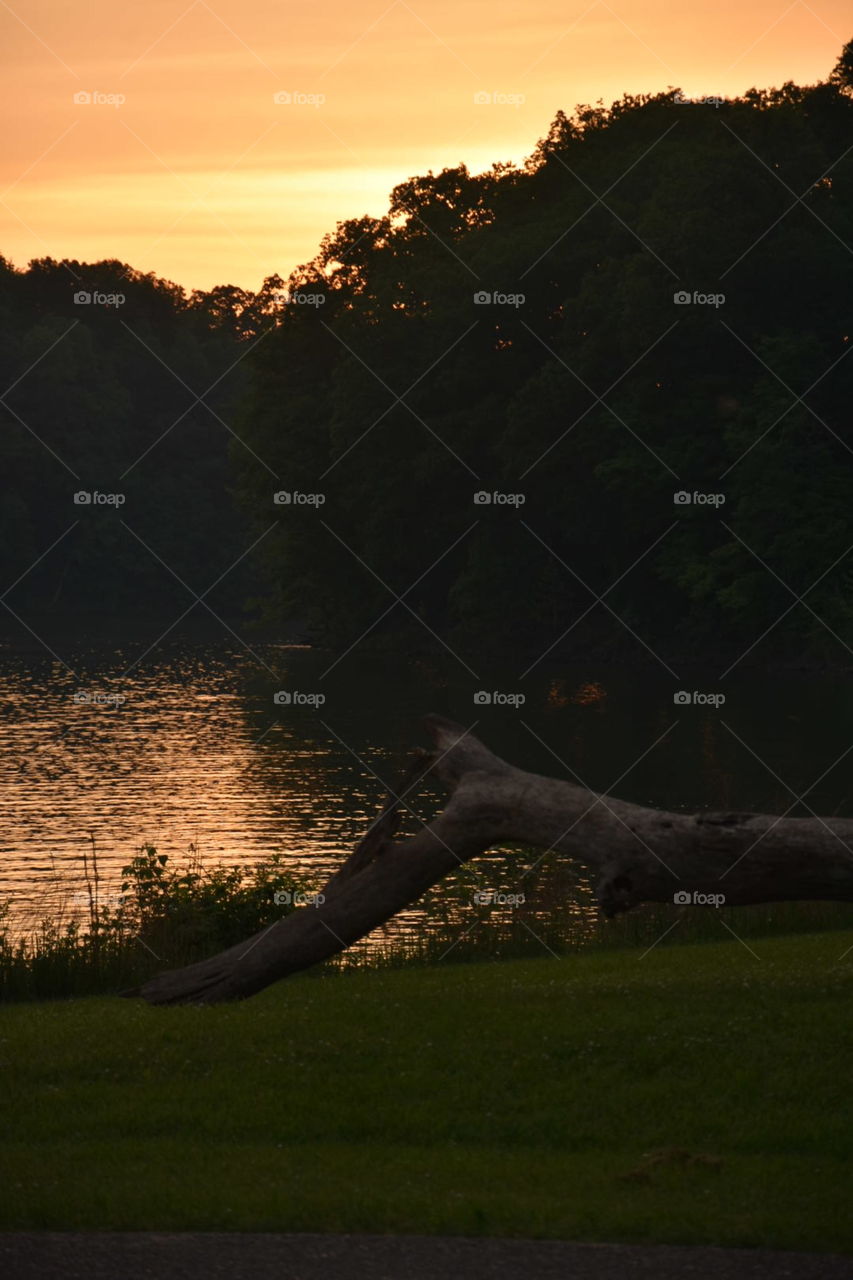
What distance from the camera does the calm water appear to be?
2967cm

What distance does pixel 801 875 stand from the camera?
34.7 feet

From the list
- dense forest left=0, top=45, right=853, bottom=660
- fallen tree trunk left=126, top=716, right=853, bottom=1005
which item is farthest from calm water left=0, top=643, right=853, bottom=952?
fallen tree trunk left=126, top=716, right=853, bottom=1005

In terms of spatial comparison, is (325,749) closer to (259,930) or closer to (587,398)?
(587,398)

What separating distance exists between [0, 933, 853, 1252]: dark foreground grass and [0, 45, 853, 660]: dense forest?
43202 millimetres

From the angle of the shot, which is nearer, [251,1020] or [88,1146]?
[88,1146]

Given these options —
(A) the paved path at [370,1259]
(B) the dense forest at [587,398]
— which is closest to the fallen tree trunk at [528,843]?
(A) the paved path at [370,1259]

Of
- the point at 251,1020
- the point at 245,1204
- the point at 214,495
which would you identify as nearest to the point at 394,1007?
the point at 251,1020

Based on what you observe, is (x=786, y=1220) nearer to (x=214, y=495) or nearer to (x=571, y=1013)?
(x=571, y=1013)

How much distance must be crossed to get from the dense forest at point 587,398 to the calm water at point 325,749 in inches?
127

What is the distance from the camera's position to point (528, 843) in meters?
11.1

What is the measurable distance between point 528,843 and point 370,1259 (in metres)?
4.21

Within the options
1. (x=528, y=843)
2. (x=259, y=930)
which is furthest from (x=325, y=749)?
(x=528, y=843)

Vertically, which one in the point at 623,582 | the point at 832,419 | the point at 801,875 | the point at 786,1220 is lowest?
the point at 786,1220

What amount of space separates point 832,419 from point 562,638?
47.2 feet
